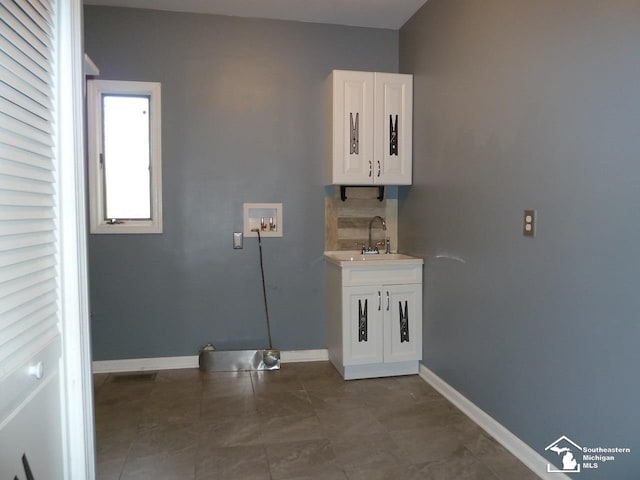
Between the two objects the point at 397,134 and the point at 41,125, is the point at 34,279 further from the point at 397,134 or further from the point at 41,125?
the point at 397,134

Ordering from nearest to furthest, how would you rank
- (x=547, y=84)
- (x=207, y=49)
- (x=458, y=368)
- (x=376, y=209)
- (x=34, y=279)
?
1. (x=34, y=279)
2. (x=547, y=84)
3. (x=458, y=368)
4. (x=207, y=49)
5. (x=376, y=209)

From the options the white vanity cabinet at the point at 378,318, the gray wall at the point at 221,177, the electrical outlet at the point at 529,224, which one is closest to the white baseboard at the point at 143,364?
the gray wall at the point at 221,177

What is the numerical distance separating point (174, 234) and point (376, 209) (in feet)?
5.40

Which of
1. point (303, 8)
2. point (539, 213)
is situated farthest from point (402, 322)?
point (303, 8)

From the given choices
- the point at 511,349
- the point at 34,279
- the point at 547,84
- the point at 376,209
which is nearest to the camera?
the point at 34,279

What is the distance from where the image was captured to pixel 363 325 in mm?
3439

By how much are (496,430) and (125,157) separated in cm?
317

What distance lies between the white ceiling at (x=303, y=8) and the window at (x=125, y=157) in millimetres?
575

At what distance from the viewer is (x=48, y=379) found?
133cm

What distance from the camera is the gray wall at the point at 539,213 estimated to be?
1.78 metres

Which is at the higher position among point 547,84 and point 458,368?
point 547,84

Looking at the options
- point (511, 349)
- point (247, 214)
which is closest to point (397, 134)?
point (247, 214)

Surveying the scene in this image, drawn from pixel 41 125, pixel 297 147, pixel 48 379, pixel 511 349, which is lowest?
pixel 511 349

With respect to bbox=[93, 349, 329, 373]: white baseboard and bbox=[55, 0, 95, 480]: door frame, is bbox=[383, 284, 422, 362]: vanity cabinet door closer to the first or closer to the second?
bbox=[93, 349, 329, 373]: white baseboard
